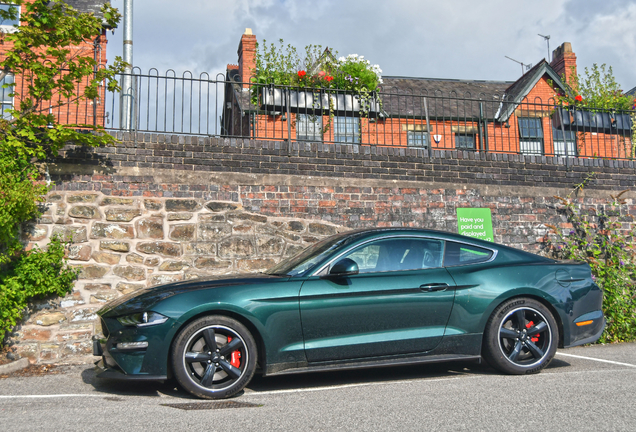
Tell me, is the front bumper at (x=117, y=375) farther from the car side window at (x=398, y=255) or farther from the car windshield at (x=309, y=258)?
the car side window at (x=398, y=255)

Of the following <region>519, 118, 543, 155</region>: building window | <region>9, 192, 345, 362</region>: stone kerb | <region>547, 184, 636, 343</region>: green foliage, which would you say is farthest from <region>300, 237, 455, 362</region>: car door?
<region>519, 118, 543, 155</region>: building window

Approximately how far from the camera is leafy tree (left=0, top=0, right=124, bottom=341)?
20.2 ft

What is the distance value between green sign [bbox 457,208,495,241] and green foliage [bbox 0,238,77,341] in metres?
5.45

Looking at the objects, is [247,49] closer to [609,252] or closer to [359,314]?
[609,252]

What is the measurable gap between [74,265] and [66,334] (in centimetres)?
83

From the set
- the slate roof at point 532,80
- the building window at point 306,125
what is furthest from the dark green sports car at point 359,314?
the slate roof at point 532,80

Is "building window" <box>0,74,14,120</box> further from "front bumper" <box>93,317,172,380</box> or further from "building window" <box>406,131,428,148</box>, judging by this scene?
"building window" <box>406,131,428,148</box>

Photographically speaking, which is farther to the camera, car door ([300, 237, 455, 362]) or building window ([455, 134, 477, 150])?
building window ([455, 134, 477, 150])

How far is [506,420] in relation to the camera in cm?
341

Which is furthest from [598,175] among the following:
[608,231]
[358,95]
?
[358,95]

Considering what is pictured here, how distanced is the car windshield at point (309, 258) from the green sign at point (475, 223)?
3.57 meters

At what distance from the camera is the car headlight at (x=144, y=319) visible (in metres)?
4.23

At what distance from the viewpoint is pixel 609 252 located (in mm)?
8516

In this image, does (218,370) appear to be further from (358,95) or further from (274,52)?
(274,52)
